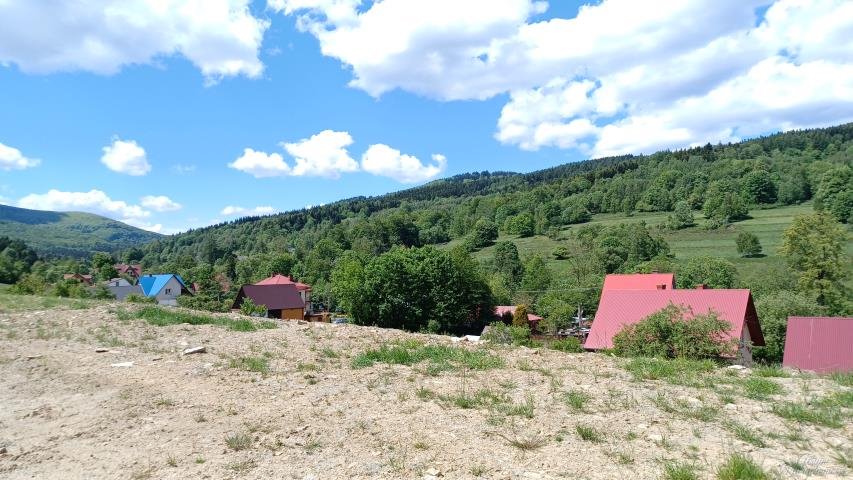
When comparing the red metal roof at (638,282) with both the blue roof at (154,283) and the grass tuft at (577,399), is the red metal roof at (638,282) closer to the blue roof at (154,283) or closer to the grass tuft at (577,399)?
the grass tuft at (577,399)

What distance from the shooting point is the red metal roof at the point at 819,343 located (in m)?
19.2

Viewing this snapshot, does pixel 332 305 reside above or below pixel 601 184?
below

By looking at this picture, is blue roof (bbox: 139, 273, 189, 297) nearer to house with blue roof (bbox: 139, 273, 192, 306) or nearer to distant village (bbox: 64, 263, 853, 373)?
house with blue roof (bbox: 139, 273, 192, 306)

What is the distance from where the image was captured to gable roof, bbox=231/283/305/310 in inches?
2226

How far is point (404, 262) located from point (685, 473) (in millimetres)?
46597

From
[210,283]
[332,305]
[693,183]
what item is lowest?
[332,305]

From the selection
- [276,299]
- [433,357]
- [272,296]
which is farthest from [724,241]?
[433,357]

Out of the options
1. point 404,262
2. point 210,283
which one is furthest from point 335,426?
point 210,283

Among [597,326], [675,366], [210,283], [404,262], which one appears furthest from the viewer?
[210,283]

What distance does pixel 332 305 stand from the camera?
85.6 metres

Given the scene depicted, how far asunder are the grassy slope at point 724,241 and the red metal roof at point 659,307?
4359 cm

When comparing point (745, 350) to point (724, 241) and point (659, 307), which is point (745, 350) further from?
point (724, 241)

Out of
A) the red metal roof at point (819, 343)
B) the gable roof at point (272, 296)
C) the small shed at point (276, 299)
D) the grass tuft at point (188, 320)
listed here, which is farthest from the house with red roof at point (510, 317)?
the grass tuft at point (188, 320)

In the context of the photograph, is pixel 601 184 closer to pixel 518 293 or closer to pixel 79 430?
pixel 518 293
